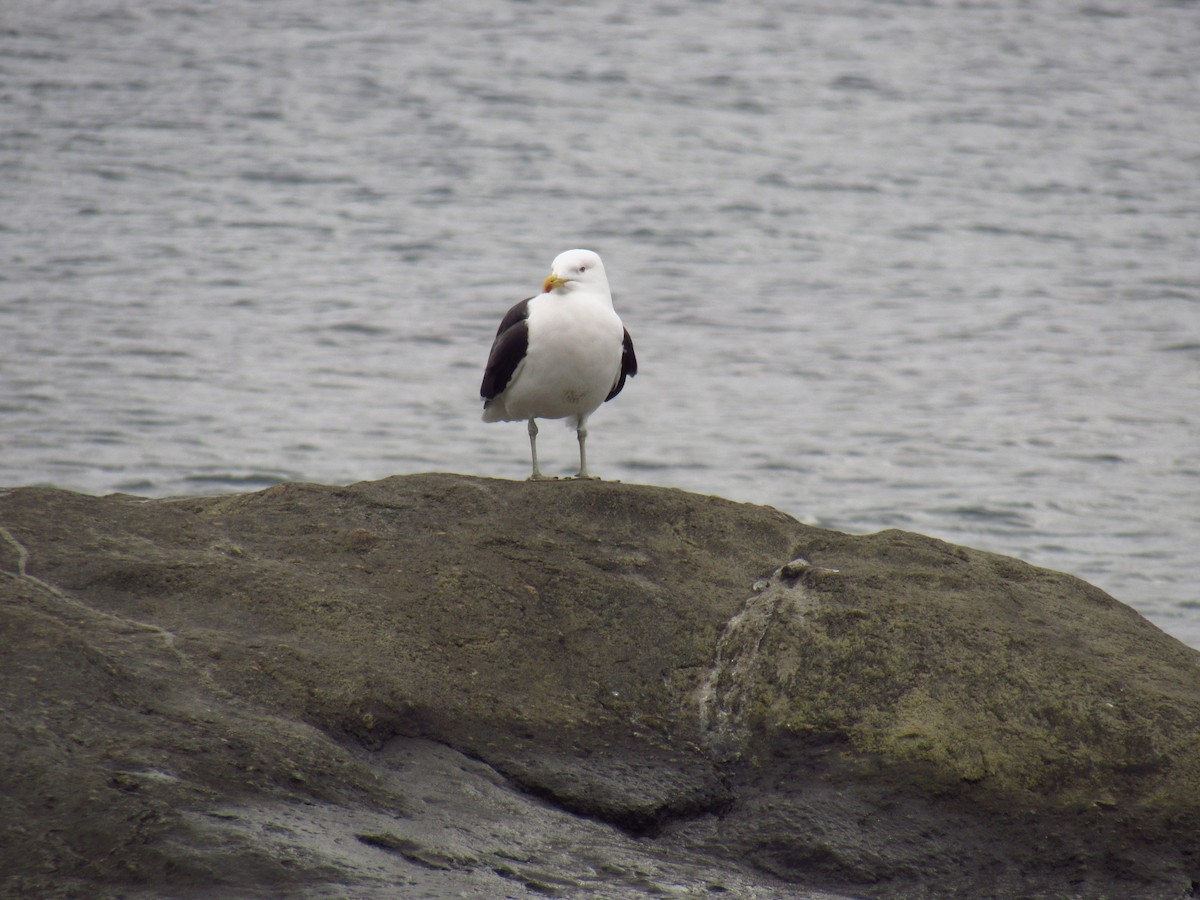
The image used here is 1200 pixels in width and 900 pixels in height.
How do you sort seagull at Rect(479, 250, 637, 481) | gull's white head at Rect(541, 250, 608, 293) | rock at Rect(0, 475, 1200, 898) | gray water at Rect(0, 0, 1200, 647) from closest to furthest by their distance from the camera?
rock at Rect(0, 475, 1200, 898), seagull at Rect(479, 250, 637, 481), gull's white head at Rect(541, 250, 608, 293), gray water at Rect(0, 0, 1200, 647)

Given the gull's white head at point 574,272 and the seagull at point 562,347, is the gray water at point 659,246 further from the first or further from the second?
the gull's white head at point 574,272

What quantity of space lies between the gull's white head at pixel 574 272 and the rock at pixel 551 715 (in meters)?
1.70

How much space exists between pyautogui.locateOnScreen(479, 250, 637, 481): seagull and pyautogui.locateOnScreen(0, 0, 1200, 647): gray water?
184 inches

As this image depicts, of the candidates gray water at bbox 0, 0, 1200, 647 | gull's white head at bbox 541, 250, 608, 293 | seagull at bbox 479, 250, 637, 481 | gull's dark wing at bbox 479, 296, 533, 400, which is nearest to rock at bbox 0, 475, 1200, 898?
seagull at bbox 479, 250, 637, 481

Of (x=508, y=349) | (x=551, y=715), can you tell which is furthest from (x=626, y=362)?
(x=551, y=715)

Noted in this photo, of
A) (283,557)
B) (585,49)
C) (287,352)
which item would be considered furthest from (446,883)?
(585,49)

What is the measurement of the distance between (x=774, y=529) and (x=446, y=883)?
99.8 inches

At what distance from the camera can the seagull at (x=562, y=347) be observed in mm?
6855

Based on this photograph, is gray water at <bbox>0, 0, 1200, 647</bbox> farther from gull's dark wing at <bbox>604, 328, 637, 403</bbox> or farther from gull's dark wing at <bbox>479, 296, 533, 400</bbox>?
gull's dark wing at <bbox>479, 296, 533, 400</bbox>

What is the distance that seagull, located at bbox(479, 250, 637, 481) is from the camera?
686 centimetres

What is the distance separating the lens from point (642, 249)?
20.4 metres

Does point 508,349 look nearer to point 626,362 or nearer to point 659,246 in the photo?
point 626,362

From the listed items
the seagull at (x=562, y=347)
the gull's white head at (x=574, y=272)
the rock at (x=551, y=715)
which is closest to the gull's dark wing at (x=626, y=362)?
the seagull at (x=562, y=347)

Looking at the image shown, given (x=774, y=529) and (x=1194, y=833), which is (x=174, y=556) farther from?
(x=1194, y=833)
